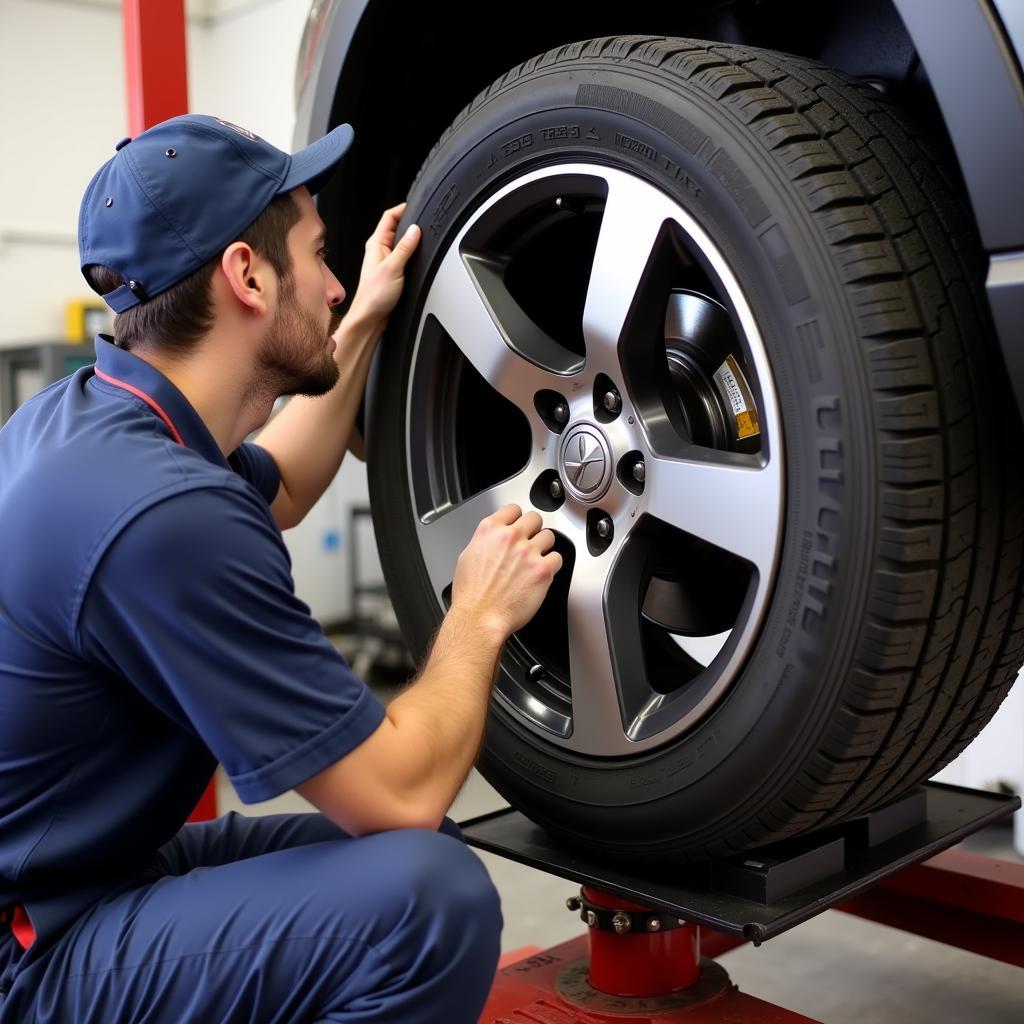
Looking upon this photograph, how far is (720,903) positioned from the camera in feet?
3.52

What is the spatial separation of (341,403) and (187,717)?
1.83 feet

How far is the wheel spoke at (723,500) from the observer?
3.20 feet

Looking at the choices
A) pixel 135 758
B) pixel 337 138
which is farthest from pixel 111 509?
pixel 337 138

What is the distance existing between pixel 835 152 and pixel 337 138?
0.62m

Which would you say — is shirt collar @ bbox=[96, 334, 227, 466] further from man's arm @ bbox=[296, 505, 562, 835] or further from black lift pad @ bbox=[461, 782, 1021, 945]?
black lift pad @ bbox=[461, 782, 1021, 945]

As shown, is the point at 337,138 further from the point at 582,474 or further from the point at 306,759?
the point at 306,759

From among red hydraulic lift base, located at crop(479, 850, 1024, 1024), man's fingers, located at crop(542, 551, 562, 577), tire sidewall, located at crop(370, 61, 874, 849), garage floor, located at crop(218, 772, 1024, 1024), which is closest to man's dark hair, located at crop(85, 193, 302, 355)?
tire sidewall, located at crop(370, 61, 874, 849)

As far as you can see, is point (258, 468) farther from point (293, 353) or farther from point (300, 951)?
point (300, 951)

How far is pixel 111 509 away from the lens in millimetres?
983

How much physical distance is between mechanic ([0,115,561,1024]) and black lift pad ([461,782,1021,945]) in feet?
0.57

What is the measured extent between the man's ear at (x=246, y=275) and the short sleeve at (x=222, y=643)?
282 millimetres

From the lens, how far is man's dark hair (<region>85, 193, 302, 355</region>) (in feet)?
3.96

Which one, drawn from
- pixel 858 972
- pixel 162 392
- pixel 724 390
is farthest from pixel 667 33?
pixel 858 972

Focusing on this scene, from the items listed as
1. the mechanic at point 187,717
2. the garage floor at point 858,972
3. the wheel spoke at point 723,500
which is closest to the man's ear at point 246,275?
the mechanic at point 187,717
